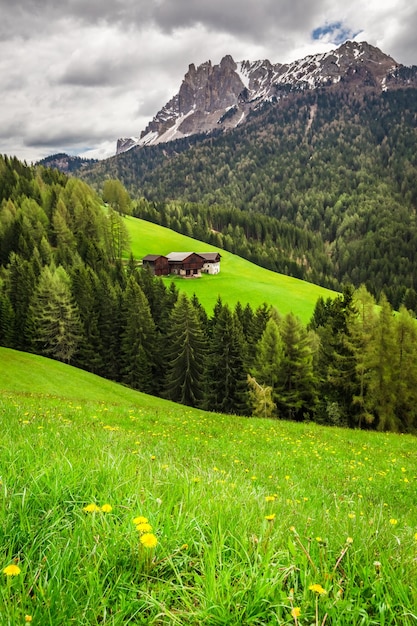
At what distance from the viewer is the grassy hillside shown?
340 ft

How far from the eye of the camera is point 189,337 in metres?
64.1

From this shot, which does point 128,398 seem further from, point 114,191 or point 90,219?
point 114,191

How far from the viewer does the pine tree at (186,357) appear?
63.5 m

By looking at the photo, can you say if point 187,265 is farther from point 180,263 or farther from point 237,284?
point 237,284

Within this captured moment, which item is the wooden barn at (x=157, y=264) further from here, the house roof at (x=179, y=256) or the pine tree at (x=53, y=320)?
the pine tree at (x=53, y=320)

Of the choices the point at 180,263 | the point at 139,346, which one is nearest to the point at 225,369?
the point at 139,346

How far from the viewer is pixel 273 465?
10539mm

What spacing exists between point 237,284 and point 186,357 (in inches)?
2204

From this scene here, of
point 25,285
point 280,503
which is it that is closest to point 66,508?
point 280,503

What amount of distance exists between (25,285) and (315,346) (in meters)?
54.7

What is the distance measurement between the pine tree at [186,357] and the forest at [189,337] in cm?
19

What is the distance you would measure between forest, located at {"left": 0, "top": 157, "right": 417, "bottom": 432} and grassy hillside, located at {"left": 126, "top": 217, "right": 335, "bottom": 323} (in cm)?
1854

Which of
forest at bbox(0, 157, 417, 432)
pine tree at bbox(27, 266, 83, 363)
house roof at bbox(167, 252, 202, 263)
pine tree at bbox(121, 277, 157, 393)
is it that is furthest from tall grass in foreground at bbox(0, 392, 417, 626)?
house roof at bbox(167, 252, 202, 263)

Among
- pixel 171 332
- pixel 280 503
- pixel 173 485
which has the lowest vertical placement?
pixel 171 332
